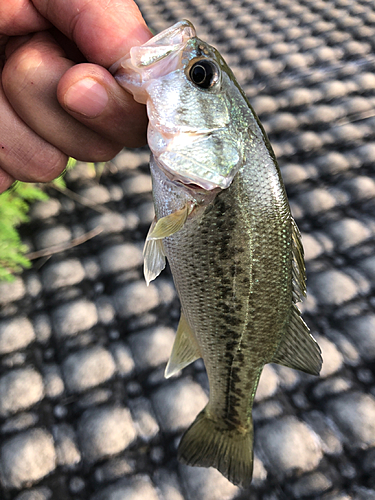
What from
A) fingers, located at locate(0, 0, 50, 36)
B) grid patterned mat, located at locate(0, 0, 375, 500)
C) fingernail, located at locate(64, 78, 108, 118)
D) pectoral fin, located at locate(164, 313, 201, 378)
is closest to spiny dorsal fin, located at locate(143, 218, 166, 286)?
pectoral fin, located at locate(164, 313, 201, 378)

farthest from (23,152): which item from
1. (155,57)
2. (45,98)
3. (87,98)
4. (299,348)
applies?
(299,348)

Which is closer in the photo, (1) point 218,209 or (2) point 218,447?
(1) point 218,209

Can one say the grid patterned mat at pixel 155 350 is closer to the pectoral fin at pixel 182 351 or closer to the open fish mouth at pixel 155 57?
the pectoral fin at pixel 182 351

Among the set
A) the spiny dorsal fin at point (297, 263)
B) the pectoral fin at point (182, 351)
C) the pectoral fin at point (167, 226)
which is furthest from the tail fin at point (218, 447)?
the pectoral fin at point (167, 226)

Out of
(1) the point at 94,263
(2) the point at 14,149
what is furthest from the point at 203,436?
(2) the point at 14,149

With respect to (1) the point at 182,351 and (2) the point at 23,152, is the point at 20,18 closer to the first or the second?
(2) the point at 23,152
